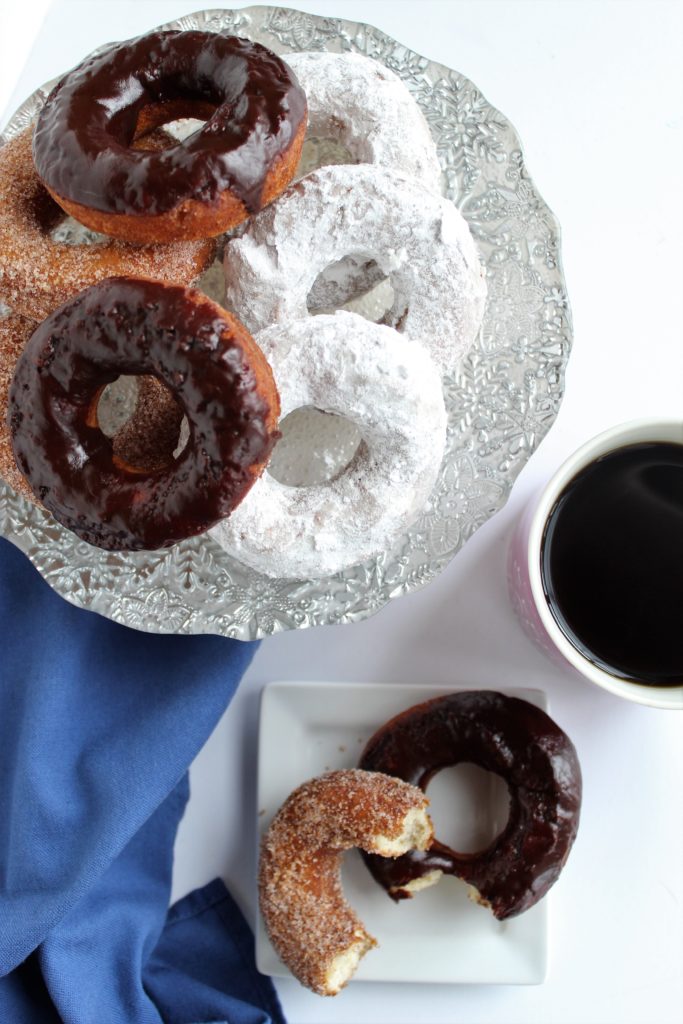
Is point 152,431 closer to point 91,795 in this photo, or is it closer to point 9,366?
point 9,366

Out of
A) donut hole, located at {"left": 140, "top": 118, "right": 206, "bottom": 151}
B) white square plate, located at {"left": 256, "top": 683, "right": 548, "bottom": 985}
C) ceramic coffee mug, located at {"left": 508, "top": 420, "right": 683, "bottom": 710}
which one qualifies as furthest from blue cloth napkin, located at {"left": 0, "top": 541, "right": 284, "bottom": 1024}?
donut hole, located at {"left": 140, "top": 118, "right": 206, "bottom": 151}

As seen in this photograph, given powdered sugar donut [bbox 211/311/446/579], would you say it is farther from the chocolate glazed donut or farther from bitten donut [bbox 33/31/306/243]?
the chocolate glazed donut

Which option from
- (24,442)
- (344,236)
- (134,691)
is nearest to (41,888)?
(134,691)

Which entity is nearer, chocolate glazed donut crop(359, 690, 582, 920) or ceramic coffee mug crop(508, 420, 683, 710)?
ceramic coffee mug crop(508, 420, 683, 710)

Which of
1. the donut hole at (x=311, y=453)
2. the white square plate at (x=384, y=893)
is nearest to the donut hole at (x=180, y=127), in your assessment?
the donut hole at (x=311, y=453)

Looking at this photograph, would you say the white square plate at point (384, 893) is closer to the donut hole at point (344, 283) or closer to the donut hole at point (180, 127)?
the donut hole at point (344, 283)

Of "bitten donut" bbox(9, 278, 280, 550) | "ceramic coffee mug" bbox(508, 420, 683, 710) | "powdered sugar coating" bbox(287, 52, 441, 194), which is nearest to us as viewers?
"bitten donut" bbox(9, 278, 280, 550)
